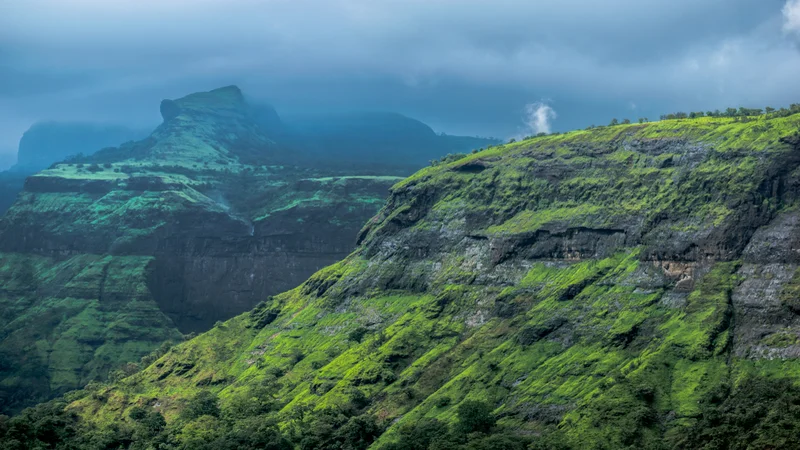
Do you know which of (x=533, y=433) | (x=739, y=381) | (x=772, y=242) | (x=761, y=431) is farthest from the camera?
(x=772, y=242)

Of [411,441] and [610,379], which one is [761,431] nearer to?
[610,379]

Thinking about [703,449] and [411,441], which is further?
[411,441]

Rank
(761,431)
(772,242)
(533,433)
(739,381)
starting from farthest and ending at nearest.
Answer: (772,242) → (533,433) → (739,381) → (761,431)

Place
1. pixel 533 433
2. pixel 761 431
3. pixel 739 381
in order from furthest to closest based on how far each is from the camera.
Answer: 1. pixel 533 433
2. pixel 739 381
3. pixel 761 431

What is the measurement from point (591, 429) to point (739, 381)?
92.6 feet

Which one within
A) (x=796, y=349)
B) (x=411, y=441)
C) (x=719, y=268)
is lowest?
(x=411, y=441)

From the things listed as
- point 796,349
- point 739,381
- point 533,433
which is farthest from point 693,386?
point 533,433

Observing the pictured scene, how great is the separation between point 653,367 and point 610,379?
865 centimetres

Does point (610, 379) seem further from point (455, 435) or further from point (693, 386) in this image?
point (455, 435)

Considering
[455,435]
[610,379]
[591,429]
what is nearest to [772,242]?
[610,379]

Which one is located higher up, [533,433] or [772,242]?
[772,242]

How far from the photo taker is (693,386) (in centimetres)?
17575

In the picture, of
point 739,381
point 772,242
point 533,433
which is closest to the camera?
point 739,381

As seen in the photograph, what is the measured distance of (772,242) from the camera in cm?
19488
